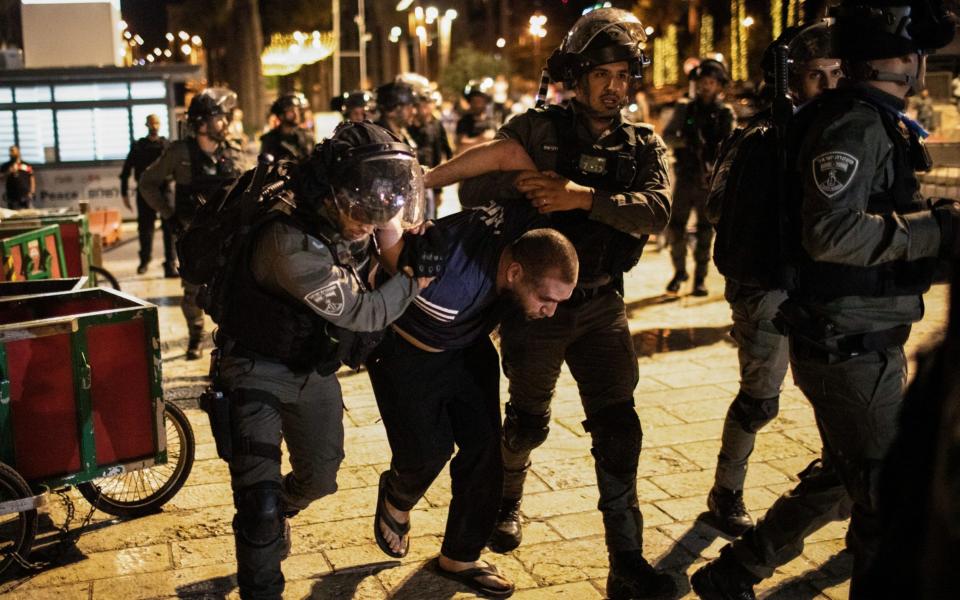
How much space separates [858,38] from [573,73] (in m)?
1.30

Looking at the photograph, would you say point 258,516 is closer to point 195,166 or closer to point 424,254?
point 424,254

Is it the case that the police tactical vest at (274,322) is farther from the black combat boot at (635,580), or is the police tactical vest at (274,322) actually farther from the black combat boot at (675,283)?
the black combat boot at (675,283)

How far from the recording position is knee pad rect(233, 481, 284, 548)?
3779 millimetres

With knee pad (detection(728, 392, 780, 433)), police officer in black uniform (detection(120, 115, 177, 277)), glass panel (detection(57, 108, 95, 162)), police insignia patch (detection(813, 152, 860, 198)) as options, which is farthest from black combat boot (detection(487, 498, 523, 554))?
glass panel (detection(57, 108, 95, 162))

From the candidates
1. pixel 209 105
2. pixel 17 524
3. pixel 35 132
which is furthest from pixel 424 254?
pixel 35 132

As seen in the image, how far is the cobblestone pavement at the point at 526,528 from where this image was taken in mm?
4387

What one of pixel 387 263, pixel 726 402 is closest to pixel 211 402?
pixel 387 263

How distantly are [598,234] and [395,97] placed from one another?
636 cm

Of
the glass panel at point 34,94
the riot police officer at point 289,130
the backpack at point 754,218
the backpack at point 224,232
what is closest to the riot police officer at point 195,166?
the riot police officer at point 289,130

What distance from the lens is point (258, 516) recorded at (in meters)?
3.78

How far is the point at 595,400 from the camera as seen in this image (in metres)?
4.31

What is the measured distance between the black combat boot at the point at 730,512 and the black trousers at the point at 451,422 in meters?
1.19

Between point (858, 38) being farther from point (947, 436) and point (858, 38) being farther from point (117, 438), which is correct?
point (117, 438)

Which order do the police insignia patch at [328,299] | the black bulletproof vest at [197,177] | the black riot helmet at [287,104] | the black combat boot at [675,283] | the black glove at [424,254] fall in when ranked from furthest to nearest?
the black riot helmet at [287,104]
the black combat boot at [675,283]
the black bulletproof vest at [197,177]
the black glove at [424,254]
the police insignia patch at [328,299]
